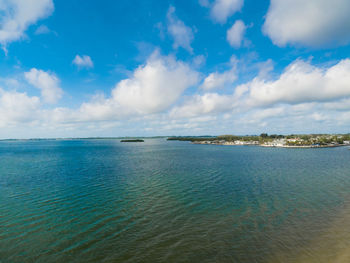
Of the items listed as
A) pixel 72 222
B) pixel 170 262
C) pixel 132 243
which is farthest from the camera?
pixel 72 222

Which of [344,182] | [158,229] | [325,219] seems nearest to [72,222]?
[158,229]

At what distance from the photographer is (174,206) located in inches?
788

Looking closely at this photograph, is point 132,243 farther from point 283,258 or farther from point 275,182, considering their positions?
point 275,182

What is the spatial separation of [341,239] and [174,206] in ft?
47.9

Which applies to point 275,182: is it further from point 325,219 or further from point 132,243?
point 132,243

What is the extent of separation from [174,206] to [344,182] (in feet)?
103

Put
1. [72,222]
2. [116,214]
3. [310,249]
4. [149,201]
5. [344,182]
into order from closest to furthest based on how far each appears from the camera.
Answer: [310,249] → [72,222] → [116,214] → [149,201] → [344,182]

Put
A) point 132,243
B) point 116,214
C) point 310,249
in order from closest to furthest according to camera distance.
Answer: point 310,249
point 132,243
point 116,214

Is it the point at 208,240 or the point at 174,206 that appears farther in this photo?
the point at 174,206

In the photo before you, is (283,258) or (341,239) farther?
(341,239)

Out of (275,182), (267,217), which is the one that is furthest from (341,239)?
(275,182)

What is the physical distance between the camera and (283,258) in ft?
37.7

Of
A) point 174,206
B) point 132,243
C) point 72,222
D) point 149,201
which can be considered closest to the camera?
point 132,243

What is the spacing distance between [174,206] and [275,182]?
2092 centimetres
